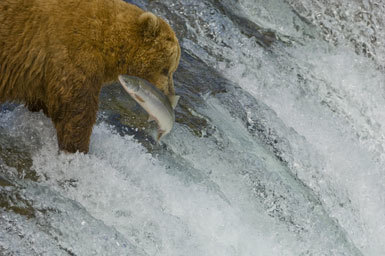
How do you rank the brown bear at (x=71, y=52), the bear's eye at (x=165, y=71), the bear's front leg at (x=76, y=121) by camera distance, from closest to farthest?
1. the brown bear at (x=71, y=52)
2. the bear's front leg at (x=76, y=121)
3. the bear's eye at (x=165, y=71)

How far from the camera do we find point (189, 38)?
6.30 metres

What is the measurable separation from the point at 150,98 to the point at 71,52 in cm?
62

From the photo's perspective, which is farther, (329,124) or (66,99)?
(329,124)

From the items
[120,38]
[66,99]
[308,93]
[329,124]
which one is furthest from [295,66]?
[66,99]

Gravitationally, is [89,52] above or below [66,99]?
above

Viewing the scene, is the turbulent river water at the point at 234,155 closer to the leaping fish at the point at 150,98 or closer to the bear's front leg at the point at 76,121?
the bear's front leg at the point at 76,121

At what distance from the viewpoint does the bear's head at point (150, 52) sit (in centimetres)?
451

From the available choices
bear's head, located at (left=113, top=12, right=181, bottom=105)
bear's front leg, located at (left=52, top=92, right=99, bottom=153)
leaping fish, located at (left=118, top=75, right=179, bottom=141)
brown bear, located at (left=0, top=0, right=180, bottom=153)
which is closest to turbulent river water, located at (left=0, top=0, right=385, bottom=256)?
bear's front leg, located at (left=52, top=92, right=99, bottom=153)

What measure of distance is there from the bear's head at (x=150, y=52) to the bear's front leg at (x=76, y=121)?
414mm

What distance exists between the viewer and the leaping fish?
171 inches

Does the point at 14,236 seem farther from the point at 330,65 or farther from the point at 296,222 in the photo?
the point at 330,65

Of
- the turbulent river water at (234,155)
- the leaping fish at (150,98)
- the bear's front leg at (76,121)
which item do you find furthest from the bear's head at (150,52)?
the turbulent river water at (234,155)

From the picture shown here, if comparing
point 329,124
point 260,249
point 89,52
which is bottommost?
point 260,249

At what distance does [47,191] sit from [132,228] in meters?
0.61
